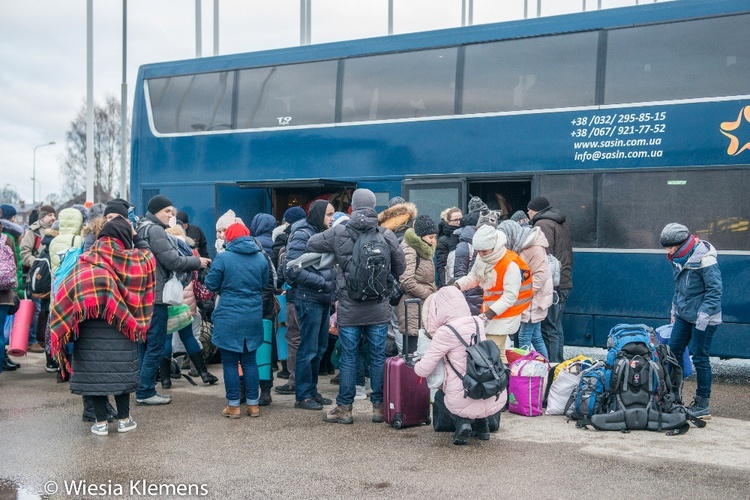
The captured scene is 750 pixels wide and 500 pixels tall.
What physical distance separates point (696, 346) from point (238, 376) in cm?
397

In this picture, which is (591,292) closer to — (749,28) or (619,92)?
(619,92)

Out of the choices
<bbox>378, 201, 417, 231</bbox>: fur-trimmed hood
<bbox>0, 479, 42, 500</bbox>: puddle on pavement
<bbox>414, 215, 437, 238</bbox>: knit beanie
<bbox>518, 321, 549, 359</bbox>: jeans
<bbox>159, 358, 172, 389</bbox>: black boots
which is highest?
<bbox>378, 201, 417, 231</bbox>: fur-trimmed hood

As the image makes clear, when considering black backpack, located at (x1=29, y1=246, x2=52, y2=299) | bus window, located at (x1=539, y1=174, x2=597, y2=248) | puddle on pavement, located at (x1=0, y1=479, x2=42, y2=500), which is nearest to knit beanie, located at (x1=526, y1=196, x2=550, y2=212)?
bus window, located at (x1=539, y1=174, x2=597, y2=248)

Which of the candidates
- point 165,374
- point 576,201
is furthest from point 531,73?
point 165,374

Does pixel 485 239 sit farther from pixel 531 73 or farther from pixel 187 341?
pixel 531 73

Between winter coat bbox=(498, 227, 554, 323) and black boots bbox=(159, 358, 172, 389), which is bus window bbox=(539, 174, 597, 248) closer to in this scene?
winter coat bbox=(498, 227, 554, 323)

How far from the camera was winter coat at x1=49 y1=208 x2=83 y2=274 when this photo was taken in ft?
31.3

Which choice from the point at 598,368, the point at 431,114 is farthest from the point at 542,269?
the point at 431,114

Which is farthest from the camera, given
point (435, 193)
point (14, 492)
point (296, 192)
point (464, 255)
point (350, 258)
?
point (296, 192)

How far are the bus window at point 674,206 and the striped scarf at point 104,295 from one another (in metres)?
5.68

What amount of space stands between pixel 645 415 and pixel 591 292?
351 cm

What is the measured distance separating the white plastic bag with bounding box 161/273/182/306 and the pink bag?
309cm

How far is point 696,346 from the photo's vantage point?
751 cm

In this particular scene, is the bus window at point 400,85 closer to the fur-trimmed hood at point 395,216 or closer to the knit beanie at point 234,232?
the fur-trimmed hood at point 395,216
